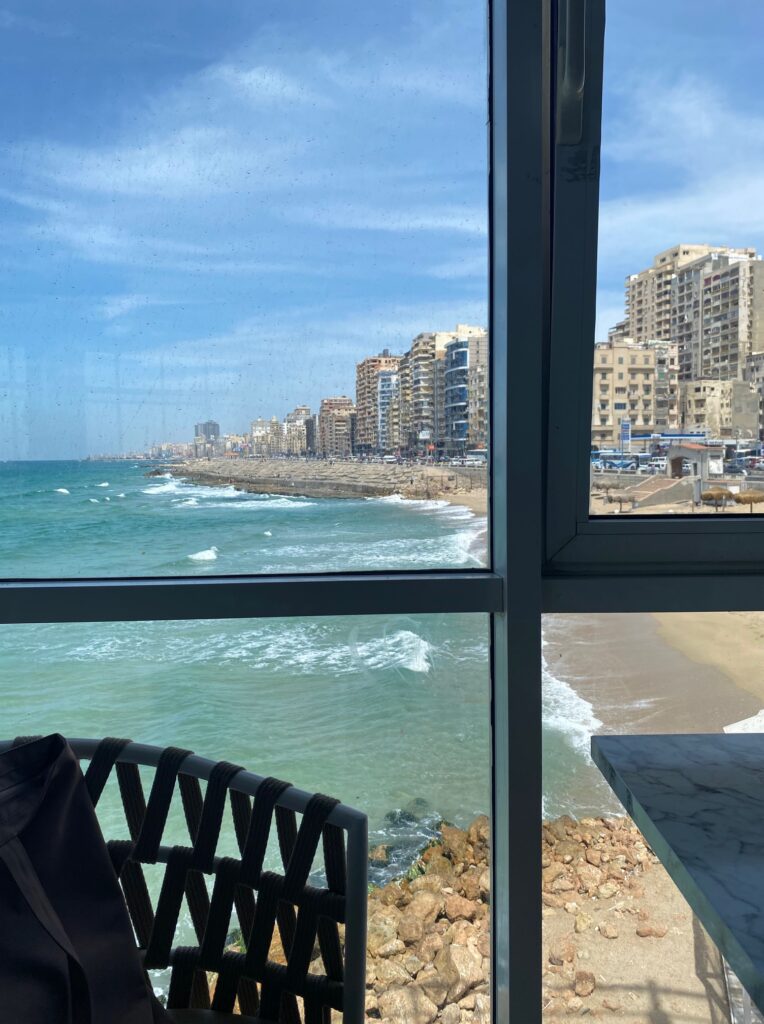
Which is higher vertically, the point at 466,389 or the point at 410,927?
the point at 466,389

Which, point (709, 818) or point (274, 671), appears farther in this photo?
point (274, 671)

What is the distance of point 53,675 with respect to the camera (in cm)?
152

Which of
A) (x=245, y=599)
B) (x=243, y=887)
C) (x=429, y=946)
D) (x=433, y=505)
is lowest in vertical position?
(x=429, y=946)

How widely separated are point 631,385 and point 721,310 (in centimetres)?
23

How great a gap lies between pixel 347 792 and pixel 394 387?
828 mm

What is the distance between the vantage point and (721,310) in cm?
148

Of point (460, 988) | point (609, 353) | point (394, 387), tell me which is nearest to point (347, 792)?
point (460, 988)

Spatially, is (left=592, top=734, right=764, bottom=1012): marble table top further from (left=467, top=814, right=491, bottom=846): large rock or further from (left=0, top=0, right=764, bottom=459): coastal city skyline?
(left=0, top=0, right=764, bottom=459): coastal city skyline

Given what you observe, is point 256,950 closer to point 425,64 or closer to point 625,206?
point 625,206

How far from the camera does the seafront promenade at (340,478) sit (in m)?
1.53

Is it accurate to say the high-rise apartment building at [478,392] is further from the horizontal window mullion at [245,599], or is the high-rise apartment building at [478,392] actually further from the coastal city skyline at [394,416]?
the horizontal window mullion at [245,599]

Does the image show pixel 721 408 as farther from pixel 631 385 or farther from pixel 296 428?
pixel 296 428

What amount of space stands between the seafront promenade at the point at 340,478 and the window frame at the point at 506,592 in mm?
88

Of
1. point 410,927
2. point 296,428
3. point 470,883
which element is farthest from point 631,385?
point 410,927
